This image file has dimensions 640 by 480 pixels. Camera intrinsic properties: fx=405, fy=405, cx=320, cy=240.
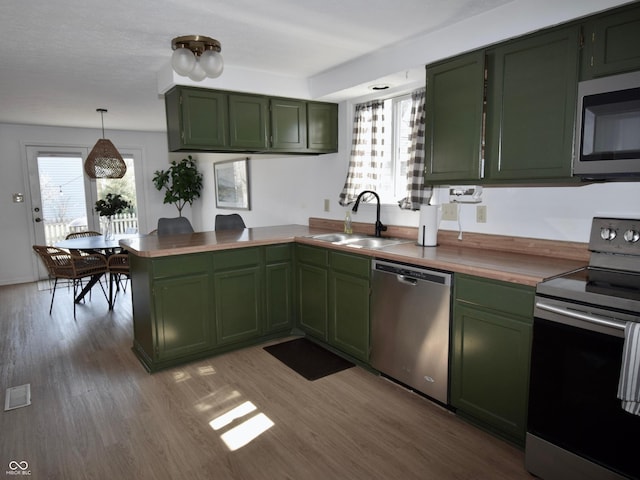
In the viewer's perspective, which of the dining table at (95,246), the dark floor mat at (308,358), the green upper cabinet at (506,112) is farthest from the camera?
the dining table at (95,246)

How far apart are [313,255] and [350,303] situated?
552 millimetres

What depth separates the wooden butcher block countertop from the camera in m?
2.12

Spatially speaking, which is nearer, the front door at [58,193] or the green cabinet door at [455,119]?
the green cabinet door at [455,119]

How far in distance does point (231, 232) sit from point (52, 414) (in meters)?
1.99

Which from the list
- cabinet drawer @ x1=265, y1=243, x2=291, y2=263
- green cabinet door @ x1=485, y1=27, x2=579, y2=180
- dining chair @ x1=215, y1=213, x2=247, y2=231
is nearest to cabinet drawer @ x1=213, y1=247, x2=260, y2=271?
cabinet drawer @ x1=265, y1=243, x2=291, y2=263

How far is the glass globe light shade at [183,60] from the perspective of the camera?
2299 millimetres

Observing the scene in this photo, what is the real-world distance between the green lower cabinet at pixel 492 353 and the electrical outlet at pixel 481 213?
2.37ft

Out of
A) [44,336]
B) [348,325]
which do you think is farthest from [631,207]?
[44,336]

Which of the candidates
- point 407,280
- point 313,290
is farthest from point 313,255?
point 407,280

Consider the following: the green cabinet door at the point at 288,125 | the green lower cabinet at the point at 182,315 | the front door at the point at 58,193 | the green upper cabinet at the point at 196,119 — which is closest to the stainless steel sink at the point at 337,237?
the green cabinet door at the point at 288,125

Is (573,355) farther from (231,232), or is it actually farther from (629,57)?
(231,232)

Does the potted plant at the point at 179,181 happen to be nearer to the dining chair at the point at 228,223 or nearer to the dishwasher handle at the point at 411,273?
Answer: the dining chair at the point at 228,223

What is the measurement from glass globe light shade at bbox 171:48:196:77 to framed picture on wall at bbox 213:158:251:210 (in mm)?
3286

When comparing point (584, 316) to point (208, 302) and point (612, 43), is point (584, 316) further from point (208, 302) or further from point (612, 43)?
point (208, 302)
